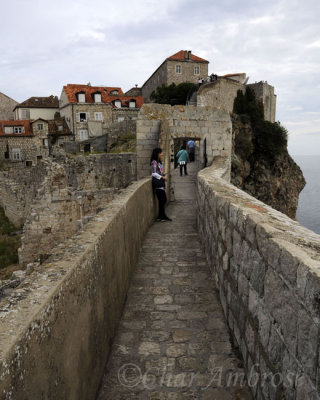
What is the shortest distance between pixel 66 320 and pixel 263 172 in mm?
31474

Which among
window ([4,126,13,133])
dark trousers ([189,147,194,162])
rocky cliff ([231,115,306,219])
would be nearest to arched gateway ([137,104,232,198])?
dark trousers ([189,147,194,162])

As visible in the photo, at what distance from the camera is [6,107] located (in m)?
51.9

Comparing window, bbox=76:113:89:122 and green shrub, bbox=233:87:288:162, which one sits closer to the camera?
green shrub, bbox=233:87:288:162

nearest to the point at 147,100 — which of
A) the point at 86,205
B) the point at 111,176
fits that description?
the point at 111,176

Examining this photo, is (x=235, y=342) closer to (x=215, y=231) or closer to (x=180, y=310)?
(x=180, y=310)

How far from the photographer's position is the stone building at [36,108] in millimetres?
48500

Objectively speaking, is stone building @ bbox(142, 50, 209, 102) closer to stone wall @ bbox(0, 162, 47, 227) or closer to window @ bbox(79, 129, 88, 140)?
window @ bbox(79, 129, 88, 140)

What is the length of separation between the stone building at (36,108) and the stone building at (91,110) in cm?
331

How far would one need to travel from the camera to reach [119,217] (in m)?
4.01

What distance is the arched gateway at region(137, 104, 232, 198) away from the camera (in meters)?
11.2

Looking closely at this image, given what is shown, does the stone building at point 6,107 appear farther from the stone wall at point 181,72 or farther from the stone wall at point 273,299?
the stone wall at point 273,299

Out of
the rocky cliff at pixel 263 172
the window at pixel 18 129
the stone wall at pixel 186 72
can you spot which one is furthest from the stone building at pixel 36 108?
the rocky cliff at pixel 263 172

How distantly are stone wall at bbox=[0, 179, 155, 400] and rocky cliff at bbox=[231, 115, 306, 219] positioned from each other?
25.9 m

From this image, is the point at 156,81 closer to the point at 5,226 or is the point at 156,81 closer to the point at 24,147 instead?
the point at 24,147
